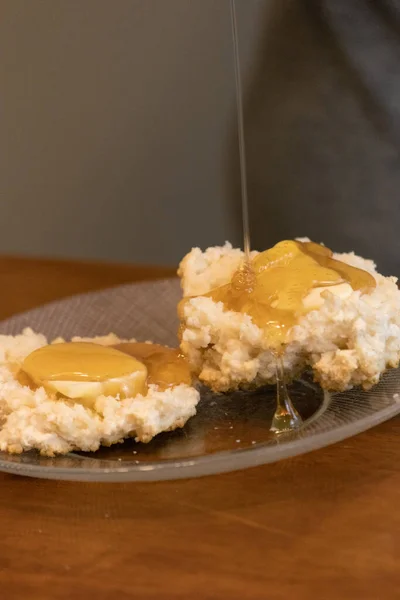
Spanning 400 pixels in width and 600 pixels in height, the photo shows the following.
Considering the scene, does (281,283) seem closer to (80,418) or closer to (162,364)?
(162,364)

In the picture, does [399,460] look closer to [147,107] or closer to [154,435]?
[154,435]

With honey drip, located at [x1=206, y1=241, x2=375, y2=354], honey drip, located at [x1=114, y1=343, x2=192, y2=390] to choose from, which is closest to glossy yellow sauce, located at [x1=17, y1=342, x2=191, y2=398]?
honey drip, located at [x1=114, y1=343, x2=192, y2=390]

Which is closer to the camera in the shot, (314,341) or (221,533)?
(221,533)

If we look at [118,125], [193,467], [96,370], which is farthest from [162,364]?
[118,125]

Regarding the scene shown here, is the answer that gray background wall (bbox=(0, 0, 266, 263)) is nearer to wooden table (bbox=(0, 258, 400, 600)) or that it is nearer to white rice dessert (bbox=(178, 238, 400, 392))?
white rice dessert (bbox=(178, 238, 400, 392))

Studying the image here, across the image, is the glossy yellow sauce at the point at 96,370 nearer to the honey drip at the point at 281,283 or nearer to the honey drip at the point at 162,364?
the honey drip at the point at 162,364

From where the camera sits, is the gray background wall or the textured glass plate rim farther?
the gray background wall
